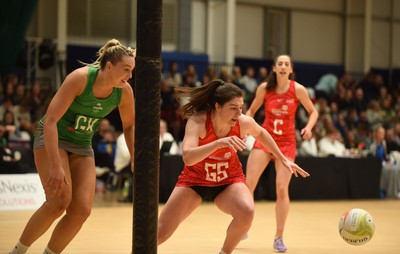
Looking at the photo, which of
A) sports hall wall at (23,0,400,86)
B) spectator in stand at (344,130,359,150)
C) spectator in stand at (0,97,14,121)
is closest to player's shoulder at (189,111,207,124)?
spectator in stand at (0,97,14,121)

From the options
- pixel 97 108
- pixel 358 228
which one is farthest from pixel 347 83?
pixel 97 108

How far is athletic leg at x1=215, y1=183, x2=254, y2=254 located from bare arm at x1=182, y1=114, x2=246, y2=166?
0.47 m

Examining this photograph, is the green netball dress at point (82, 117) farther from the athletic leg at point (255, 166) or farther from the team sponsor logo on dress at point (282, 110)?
the team sponsor logo on dress at point (282, 110)

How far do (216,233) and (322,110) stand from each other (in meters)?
10.6

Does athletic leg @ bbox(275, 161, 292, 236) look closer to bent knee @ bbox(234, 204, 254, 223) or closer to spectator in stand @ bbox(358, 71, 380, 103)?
bent knee @ bbox(234, 204, 254, 223)

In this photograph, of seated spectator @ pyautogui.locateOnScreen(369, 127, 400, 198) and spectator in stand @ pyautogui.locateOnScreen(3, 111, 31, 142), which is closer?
spectator in stand @ pyautogui.locateOnScreen(3, 111, 31, 142)

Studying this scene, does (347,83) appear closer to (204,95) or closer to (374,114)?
(374,114)

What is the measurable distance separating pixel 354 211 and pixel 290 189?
763 centimetres

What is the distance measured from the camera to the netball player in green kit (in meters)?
5.50

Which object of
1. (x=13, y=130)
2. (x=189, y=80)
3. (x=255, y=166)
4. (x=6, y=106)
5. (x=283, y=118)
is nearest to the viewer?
(x=255, y=166)

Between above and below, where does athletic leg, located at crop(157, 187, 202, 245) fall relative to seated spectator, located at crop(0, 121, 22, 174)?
above

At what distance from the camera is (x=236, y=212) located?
5789mm

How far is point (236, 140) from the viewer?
5.16 m

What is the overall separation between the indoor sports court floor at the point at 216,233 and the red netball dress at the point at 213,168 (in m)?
1.47
